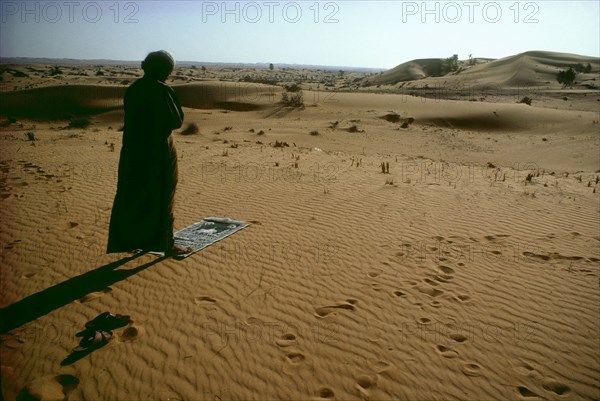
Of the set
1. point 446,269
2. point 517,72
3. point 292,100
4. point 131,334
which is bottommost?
point 131,334

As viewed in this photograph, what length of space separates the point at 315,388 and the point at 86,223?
519 cm

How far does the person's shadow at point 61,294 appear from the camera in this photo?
156 inches

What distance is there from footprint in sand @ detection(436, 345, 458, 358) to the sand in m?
0.02

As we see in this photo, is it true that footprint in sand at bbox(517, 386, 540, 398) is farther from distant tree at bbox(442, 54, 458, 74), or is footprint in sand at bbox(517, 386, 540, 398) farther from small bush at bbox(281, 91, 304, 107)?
distant tree at bbox(442, 54, 458, 74)

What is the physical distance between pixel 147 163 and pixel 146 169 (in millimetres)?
73

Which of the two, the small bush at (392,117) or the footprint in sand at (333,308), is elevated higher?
the small bush at (392,117)

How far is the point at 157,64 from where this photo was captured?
4434 mm

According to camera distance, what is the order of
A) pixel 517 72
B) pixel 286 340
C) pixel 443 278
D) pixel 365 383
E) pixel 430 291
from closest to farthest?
pixel 365 383 < pixel 286 340 < pixel 430 291 < pixel 443 278 < pixel 517 72

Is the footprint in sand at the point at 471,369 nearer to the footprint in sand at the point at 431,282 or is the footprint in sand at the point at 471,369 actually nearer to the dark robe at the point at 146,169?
the footprint in sand at the point at 431,282

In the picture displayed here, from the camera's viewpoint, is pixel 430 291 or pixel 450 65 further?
pixel 450 65

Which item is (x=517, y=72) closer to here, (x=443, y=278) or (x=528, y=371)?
(x=443, y=278)

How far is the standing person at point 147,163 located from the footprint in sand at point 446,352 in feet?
11.4

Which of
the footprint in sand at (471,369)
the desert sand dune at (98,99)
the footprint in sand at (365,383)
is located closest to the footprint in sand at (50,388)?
the footprint in sand at (365,383)

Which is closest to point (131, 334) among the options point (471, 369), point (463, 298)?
point (471, 369)
